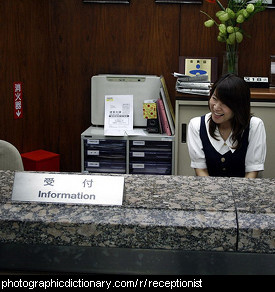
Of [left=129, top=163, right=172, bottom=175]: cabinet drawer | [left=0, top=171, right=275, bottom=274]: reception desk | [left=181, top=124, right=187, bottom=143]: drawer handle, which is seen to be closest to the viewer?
[left=0, top=171, right=275, bottom=274]: reception desk

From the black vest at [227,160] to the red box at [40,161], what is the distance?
1.67m

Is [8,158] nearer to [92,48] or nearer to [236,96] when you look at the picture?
[236,96]

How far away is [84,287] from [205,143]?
1.53 metres

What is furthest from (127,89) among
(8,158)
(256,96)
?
(8,158)

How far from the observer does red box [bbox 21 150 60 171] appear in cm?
358

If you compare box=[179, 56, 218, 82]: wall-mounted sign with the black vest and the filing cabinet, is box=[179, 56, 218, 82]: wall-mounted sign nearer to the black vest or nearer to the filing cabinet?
the filing cabinet

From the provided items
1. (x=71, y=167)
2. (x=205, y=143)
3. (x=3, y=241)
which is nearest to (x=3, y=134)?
(x=71, y=167)

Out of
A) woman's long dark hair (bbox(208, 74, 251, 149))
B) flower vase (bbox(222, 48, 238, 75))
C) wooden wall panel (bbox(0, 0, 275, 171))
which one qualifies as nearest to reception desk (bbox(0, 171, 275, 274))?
woman's long dark hair (bbox(208, 74, 251, 149))

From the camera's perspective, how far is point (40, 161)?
360cm

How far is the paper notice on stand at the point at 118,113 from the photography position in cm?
370

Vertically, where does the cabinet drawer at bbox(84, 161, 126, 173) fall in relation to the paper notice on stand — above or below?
below

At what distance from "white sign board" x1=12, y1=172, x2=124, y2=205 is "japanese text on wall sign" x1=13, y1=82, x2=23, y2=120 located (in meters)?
2.73

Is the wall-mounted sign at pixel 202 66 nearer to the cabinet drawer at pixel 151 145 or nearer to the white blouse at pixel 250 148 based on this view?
the cabinet drawer at pixel 151 145

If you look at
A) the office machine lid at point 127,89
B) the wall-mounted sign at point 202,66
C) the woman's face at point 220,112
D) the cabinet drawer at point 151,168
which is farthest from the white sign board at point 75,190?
the wall-mounted sign at point 202,66
